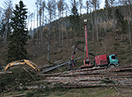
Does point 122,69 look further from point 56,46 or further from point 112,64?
point 56,46

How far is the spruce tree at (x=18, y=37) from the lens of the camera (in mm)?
20875

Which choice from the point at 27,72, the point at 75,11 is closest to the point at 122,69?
the point at 27,72

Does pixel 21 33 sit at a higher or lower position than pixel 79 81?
higher

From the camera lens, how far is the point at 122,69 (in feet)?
31.4

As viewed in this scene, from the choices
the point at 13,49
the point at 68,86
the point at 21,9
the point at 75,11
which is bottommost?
the point at 68,86

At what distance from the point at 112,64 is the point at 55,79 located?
7.12 meters

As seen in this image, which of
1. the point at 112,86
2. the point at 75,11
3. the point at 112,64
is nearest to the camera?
the point at 112,86

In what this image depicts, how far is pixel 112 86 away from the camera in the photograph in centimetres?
736

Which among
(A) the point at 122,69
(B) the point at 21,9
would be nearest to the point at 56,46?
(B) the point at 21,9

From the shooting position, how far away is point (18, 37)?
22109 millimetres

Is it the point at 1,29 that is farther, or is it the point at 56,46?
the point at 1,29

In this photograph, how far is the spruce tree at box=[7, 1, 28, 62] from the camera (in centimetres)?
2088

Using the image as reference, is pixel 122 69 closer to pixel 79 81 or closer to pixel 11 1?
pixel 79 81

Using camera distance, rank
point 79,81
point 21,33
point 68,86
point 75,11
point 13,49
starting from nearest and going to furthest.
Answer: point 68,86 → point 79,81 → point 13,49 → point 21,33 → point 75,11
